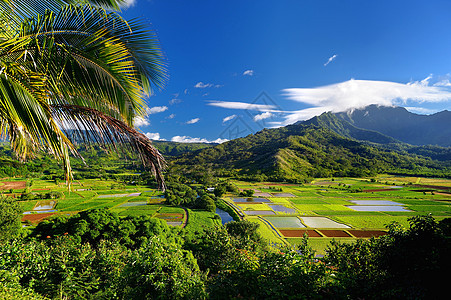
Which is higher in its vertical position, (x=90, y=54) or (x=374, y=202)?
(x=90, y=54)

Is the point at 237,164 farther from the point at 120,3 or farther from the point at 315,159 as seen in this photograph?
the point at 120,3

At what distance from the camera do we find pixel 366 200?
190 ft

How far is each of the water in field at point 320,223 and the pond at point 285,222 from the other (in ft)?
5.18

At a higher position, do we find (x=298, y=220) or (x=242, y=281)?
(x=242, y=281)

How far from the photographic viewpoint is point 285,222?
37406 mm

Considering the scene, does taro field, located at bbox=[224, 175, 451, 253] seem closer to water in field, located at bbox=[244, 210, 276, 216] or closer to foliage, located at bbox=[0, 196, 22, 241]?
water in field, located at bbox=[244, 210, 276, 216]

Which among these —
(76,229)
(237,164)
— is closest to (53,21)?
(76,229)

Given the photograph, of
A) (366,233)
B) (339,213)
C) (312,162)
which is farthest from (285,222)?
(312,162)

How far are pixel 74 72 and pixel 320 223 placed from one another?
42727mm

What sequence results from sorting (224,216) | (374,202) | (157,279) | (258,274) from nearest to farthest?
(258,274) → (157,279) → (224,216) → (374,202)

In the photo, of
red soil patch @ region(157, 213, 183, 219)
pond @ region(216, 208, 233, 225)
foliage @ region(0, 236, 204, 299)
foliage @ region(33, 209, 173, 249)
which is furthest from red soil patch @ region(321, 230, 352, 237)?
foliage @ region(0, 236, 204, 299)

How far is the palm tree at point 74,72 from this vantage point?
3.04m

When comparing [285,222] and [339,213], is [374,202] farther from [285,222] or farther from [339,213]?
[285,222]

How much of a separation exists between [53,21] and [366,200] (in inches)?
2866
